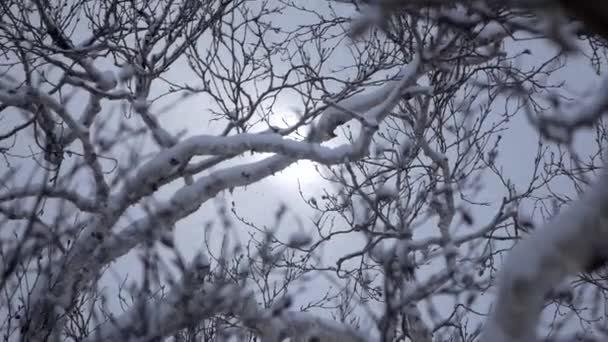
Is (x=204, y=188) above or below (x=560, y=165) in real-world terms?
below

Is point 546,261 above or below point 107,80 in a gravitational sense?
below

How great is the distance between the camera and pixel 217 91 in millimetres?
5770

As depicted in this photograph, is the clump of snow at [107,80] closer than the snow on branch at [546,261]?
No

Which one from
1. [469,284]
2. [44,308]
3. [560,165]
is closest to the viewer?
[469,284]

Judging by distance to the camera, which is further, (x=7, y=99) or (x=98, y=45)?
(x=98, y=45)

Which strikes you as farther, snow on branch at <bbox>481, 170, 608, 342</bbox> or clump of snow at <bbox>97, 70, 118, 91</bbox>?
clump of snow at <bbox>97, 70, 118, 91</bbox>

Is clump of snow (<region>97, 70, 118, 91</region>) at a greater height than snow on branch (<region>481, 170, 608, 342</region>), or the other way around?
clump of snow (<region>97, 70, 118, 91</region>)

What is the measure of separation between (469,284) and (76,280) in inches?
114

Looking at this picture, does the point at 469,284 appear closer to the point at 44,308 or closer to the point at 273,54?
the point at 44,308

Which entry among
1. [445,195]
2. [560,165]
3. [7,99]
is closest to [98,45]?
[7,99]

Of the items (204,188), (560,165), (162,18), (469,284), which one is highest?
(162,18)

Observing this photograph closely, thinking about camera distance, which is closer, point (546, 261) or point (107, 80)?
point (546, 261)

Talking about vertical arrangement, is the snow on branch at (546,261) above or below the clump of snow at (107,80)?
below

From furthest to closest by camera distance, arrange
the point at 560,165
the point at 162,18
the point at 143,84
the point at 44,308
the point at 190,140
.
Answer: the point at 560,165 → the point at 162,18 → the point at 143,84 → the point at 190,140 → the point at 44,308
